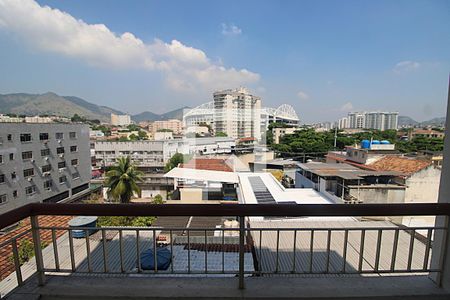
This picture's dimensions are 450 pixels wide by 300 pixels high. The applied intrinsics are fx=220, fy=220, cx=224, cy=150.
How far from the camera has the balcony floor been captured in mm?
1231

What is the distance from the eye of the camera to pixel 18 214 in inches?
43.4

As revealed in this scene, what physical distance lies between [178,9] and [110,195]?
10.2 m

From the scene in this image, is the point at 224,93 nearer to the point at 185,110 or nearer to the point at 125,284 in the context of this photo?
the point at 185,110

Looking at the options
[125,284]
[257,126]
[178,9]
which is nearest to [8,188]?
[125,284]

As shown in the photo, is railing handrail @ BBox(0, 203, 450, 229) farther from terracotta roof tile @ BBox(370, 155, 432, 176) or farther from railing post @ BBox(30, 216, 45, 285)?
terracotta roof tile @ BBox(370, 155, 432, 176)

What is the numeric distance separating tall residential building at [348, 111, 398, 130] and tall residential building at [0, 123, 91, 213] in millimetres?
23915

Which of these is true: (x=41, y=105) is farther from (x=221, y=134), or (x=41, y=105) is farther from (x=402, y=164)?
(x=221, y=134)

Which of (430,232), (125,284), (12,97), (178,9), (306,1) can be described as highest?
(306,1)

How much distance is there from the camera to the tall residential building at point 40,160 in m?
2.92

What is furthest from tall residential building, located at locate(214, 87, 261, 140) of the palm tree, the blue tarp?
the blue tarp

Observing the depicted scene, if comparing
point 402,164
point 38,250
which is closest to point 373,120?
point 402,164

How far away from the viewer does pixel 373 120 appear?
27375 millimetres

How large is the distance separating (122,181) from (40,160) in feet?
25.0

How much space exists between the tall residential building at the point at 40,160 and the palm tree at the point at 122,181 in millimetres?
4831
